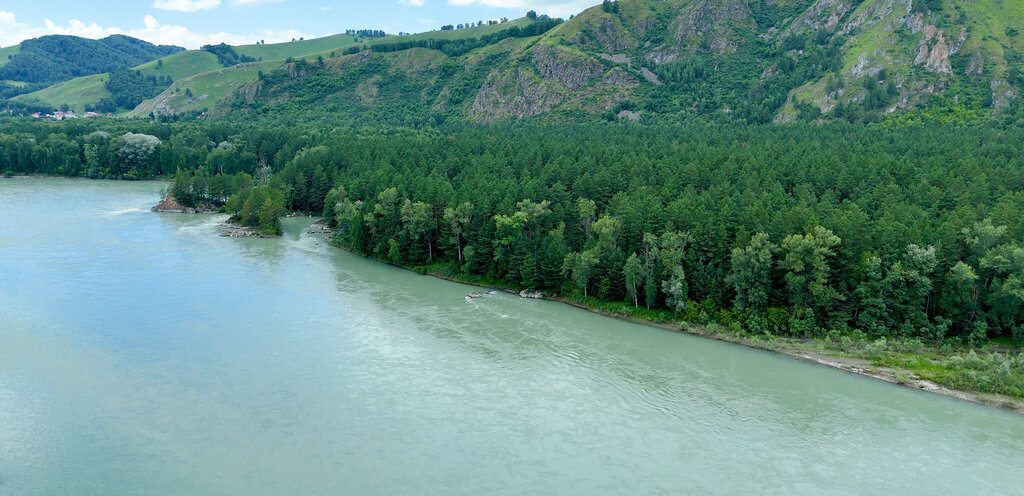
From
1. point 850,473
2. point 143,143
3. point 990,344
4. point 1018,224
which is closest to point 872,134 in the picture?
point 1018,224

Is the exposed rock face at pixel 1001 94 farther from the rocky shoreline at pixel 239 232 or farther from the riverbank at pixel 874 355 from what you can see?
the rocky shoreline at pixel 239 232


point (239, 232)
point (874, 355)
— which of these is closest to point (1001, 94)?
point (874, 355)

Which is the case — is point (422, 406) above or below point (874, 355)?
below

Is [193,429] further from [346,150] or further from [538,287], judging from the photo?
[346,150]

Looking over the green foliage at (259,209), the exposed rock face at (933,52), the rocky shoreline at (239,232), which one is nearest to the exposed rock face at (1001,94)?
the exposed rock face at (933,52)

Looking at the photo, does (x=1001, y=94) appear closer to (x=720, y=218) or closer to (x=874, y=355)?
(x=720, y=218)

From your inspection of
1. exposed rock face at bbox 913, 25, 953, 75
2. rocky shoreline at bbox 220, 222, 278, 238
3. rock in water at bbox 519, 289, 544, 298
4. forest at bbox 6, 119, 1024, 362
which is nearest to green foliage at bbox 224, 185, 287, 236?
forest at bbox 6, 119, 1024, 362

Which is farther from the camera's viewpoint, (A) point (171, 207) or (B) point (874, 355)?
(A) point (171, 207)
